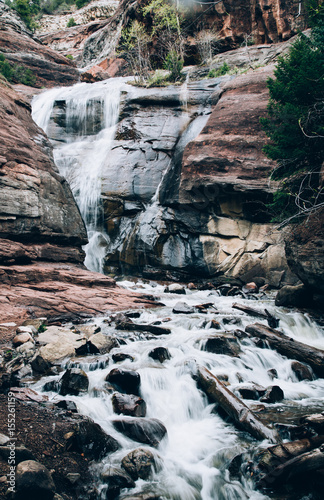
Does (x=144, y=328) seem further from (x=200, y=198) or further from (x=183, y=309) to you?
(x=200, y=198)

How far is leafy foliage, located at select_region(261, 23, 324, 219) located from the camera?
9.45 metres

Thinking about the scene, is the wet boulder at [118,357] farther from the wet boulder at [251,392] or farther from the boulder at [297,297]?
the boulder at [297,297]

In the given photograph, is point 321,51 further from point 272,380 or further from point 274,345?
point 272,380

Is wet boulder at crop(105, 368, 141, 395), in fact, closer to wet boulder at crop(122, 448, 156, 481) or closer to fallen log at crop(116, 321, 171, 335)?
wet boulder at crop(122, 448, 156, 481)

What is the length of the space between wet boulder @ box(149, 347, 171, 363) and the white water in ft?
0.37

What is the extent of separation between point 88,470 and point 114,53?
3818cm

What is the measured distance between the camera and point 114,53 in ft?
108

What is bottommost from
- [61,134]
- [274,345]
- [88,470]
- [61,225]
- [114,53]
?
[274,345]

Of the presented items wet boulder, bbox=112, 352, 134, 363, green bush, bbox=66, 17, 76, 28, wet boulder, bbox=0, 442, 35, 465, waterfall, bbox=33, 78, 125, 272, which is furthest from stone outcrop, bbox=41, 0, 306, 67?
wet boulder, bbox=0, 442, 35, 465

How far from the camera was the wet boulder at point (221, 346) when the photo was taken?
21.3ft

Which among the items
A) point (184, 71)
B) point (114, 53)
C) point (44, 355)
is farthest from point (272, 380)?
point (114, 53)

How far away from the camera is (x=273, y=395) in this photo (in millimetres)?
4973

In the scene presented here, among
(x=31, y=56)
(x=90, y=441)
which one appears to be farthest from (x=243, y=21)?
(x=90, y=441)

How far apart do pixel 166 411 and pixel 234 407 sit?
1044 millimetres
